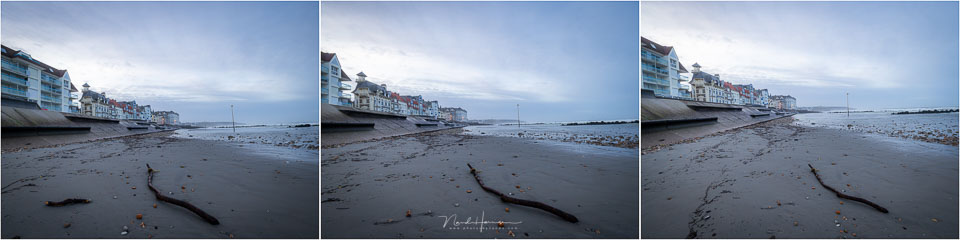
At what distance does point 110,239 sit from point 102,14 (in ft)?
16.5

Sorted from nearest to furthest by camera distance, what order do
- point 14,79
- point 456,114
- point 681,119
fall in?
point 14,79, point 456,114, point 681,119

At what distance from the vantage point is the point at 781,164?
412cm

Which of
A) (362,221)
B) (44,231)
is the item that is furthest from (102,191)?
(362,221)

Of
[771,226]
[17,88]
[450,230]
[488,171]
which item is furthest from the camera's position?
[17,88]

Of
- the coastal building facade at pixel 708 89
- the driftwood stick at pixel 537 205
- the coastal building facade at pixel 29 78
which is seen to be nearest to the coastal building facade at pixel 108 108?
the coastal building facade at pixel 29 78

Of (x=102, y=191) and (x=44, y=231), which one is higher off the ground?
(x=102, y=191)

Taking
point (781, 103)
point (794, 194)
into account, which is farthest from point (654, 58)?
point (781, 103)

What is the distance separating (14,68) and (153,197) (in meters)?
3.96

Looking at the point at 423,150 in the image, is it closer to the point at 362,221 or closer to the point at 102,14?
the point at 362,221

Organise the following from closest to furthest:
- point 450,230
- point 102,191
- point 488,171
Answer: point 450,230
point 102,191
point 488,171

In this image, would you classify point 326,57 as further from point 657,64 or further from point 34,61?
point 34,61

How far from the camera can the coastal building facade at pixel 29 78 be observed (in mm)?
4477

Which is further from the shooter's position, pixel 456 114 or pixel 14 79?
pixel 456 114

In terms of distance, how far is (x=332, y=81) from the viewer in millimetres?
3775
